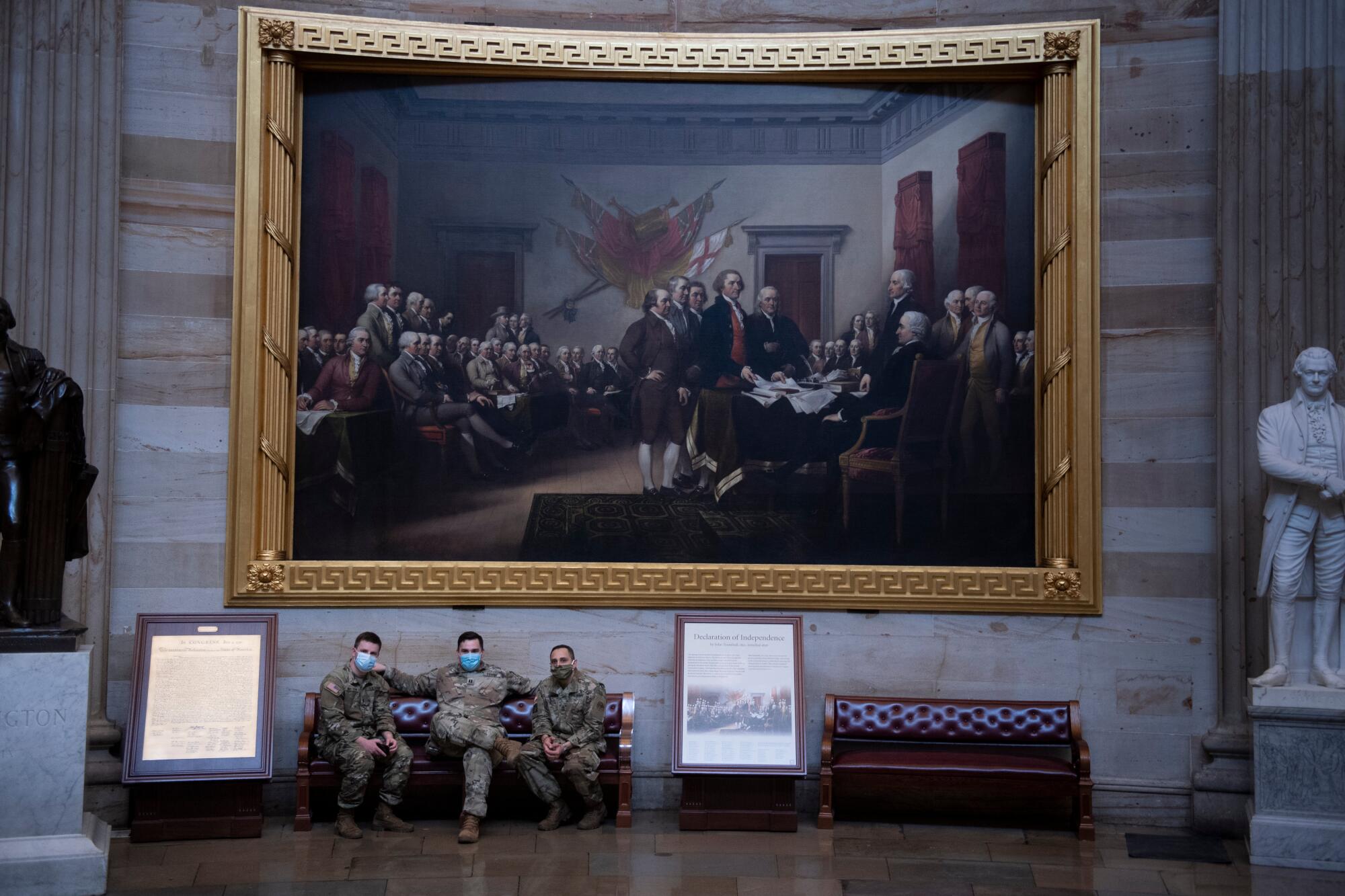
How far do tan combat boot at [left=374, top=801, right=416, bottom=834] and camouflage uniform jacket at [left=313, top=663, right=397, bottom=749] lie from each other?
1.69 ft

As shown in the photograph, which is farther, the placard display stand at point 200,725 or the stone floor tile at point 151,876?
the placard display stand at point 200,725

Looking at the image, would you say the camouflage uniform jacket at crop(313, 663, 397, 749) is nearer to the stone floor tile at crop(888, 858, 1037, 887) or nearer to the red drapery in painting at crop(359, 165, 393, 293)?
the red drapery in painting at crop(359, 165, 393, 293)

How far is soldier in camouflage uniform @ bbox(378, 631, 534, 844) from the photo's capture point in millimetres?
8852

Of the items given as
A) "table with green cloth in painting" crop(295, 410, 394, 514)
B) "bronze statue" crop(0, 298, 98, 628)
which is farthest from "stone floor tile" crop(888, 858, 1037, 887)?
"bronze statue" crop(0, 298, 98, 628)

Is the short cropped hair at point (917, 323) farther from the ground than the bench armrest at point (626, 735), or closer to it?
farther from the ground

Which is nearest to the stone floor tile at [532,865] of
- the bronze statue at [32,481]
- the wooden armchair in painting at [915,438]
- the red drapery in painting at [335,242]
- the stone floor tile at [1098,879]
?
the stone floor tile at [1098,879]

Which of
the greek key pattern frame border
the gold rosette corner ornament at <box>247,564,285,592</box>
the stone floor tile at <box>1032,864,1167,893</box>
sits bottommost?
the stone floor tile at <box>1032,864,1167,893</box>

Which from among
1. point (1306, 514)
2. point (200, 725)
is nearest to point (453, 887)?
point (200, 725)

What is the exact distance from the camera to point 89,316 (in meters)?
9.35

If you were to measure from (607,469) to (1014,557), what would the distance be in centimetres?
312

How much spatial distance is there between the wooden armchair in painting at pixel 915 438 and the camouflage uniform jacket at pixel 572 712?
232 cm

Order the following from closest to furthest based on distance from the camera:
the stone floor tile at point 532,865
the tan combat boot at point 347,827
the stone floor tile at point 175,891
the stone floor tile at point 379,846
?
the stone floor tile at point 175,891
the stone floor tile at point 532,865
the stone floor tile at point 379,846
the tan combat boot at point 347,827

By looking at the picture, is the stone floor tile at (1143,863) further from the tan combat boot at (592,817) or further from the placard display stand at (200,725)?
the placard display stand at (200,725)

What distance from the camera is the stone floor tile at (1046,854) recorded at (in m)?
8.53
